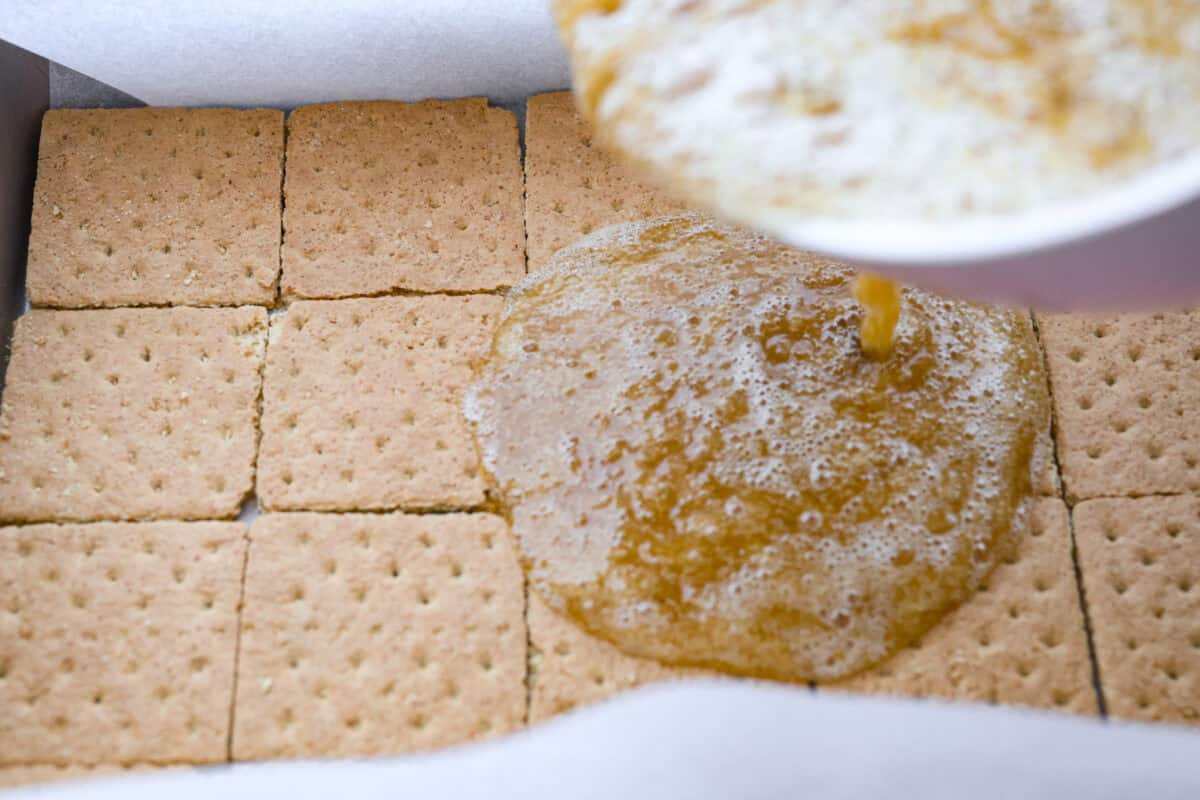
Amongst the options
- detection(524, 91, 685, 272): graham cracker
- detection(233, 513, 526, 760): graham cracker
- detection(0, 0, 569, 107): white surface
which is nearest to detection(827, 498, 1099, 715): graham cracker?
detection(233, 513, 526, 760): graham cracker

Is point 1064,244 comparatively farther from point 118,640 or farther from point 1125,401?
point 118,640

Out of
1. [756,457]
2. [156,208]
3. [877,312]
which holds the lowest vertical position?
[756,457]

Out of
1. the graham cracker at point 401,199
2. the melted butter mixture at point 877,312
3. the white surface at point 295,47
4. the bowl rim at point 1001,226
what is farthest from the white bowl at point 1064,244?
the white surface at point 295,47

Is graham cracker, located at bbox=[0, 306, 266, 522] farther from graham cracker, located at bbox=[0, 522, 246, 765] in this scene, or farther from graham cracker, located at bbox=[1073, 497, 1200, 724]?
graham cracker, located at bbox=[1073, 497, 1200, 724]

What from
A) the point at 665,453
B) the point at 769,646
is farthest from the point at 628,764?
the point at 665,453

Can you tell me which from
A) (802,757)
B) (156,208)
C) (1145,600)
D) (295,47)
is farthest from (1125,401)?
(156,208)
